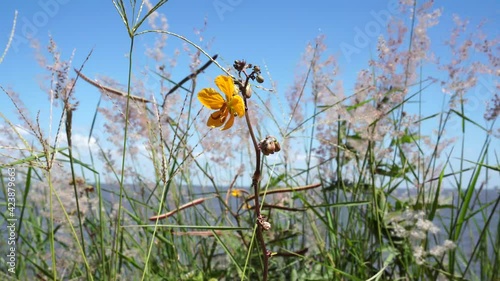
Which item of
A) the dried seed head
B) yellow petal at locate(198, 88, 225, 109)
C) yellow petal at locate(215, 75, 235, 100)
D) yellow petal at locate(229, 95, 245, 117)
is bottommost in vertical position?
the dried seed head

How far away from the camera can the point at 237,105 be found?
0.58 m

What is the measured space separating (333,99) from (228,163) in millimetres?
694

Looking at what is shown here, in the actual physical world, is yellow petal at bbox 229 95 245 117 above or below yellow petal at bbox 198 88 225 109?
below

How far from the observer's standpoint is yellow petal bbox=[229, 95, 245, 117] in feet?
1.87

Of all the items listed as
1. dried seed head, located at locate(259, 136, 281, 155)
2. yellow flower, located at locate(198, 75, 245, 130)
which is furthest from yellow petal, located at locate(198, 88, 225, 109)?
dried seed head, located at locate(259, 136, 281, 155)

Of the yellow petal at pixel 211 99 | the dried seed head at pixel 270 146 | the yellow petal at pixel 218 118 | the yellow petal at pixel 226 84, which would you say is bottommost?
the dried seed head at pixel 270 146

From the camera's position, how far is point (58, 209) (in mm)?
1294

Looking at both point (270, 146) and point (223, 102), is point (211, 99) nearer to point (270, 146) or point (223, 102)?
point (223, 102)

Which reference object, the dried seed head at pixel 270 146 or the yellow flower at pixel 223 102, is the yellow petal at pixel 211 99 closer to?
the yellow flower at pixel 223 102

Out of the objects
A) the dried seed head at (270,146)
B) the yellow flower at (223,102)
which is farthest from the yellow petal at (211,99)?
the dried seed head at (270,146)

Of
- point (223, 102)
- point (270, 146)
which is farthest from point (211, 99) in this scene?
point (270, 146)

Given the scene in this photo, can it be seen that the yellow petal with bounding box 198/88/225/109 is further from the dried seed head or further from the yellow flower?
the dried seed head

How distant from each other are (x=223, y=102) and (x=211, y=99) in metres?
0.02

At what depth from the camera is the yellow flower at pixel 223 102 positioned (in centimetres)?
58
